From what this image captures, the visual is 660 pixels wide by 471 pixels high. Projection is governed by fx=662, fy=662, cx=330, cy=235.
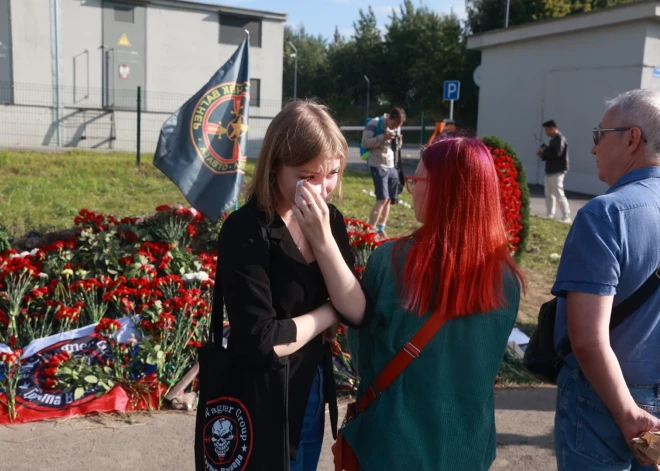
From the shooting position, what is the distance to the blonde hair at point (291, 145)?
183 centimetres

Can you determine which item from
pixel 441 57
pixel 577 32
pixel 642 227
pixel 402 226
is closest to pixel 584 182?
pixel 577 32

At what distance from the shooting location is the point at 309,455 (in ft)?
6.77

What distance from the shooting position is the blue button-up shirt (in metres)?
1.79

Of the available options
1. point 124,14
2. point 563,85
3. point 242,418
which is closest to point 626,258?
point 242,418

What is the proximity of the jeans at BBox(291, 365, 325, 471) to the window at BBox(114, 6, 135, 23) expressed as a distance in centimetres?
2275

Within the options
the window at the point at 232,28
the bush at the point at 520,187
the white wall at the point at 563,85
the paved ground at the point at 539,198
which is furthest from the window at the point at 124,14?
the bush at the point at 520,187

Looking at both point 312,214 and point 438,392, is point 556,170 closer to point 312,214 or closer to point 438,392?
point 438,392

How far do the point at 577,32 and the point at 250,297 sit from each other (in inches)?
644

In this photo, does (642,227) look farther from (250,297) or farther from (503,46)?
(503,46)

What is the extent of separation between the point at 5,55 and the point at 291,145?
73.4 feet

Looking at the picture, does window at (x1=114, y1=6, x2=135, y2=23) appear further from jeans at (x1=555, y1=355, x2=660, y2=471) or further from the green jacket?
jeans at (x1=555, y1=355, x2=660, y2=471)

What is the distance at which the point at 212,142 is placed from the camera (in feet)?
19.7

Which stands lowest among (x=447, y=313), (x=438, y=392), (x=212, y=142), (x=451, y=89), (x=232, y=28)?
(x=438, y=392)

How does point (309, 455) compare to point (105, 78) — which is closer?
point (309, 455)
